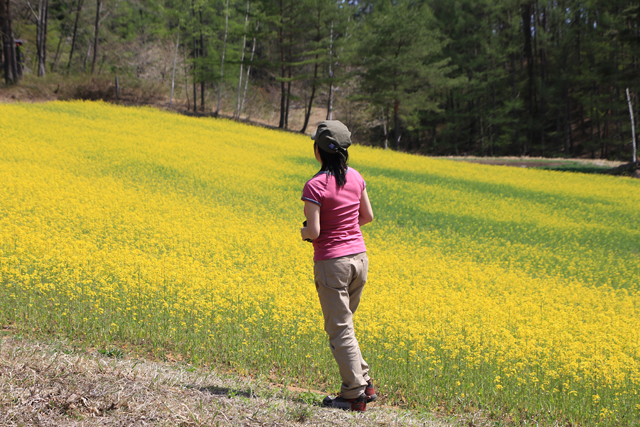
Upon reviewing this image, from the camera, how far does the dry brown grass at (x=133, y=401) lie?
2.54 metres

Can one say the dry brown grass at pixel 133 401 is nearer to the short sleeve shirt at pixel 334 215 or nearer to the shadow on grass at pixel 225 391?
the shadow on grass at pixel 225 391

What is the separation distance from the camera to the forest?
35.2 meters

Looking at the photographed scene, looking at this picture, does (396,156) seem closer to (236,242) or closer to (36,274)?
(236,242)

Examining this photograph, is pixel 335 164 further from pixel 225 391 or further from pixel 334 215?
pixel 225 391

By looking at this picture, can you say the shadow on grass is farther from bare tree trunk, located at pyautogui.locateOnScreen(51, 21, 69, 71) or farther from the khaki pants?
bare tree trunk, located at pyautogui.locateOnScreen(51, 21, 69, 71)

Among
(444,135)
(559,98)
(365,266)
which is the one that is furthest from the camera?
(444,135)

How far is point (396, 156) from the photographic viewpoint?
2555 cm

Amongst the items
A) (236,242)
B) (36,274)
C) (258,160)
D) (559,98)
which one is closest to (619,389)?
(236,242)

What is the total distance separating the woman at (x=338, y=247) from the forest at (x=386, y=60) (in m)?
31.5

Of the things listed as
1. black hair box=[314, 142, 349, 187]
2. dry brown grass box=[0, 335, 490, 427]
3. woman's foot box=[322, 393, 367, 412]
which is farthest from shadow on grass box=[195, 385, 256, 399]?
black hair box=[314, 142, 349, 187]

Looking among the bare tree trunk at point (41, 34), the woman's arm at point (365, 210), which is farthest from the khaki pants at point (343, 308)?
the bare tree trunk at point (41, 34)

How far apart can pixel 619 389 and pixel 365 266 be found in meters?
3.07

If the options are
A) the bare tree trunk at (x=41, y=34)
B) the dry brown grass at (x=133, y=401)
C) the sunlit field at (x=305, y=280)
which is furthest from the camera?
the bare tree trunk at (x=41, y=34)

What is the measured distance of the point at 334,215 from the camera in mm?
3219
